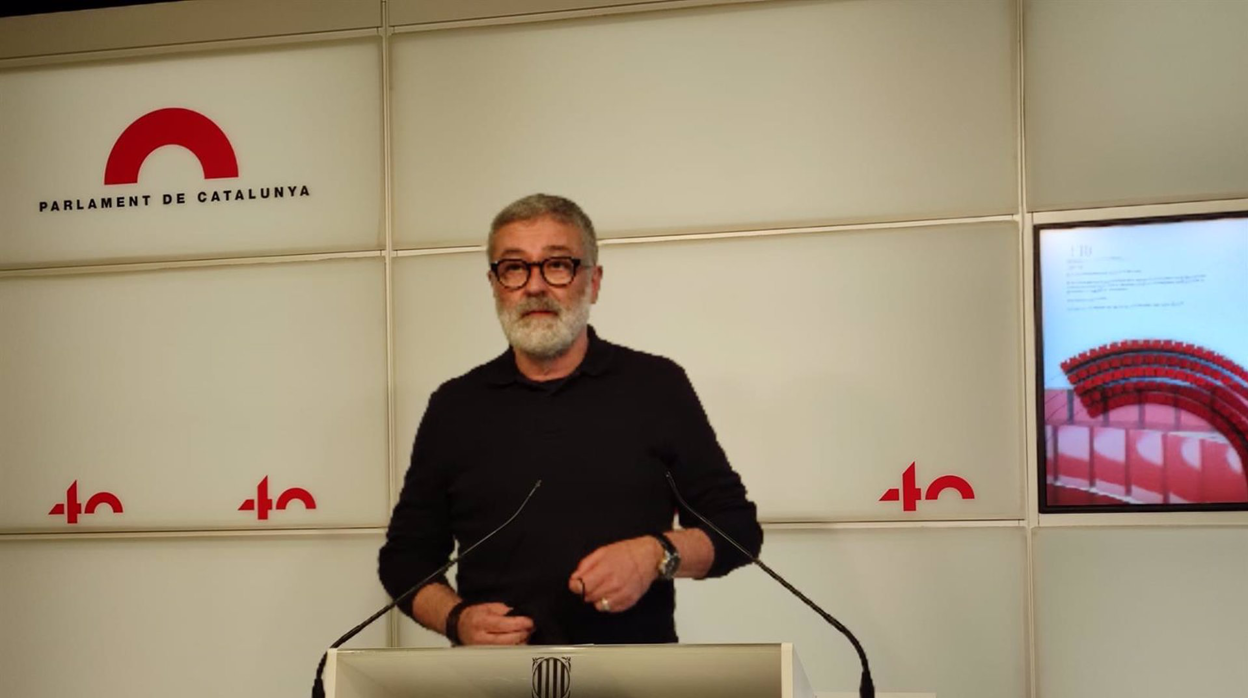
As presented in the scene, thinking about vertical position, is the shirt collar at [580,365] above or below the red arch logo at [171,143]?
below

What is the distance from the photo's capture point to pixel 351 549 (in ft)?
11.2

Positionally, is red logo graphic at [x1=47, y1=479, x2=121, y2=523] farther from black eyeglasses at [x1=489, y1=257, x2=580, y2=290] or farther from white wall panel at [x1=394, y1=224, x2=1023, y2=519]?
black eyeglasses at [x1=489, y1=257, x2=580, y2=290]

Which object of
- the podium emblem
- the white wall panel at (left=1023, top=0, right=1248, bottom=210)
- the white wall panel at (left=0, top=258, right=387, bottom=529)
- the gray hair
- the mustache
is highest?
the white wall panel at (left=1023, top=0, right=1248, bottom=210)

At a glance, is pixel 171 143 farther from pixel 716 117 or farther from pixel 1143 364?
pixel 1143 364

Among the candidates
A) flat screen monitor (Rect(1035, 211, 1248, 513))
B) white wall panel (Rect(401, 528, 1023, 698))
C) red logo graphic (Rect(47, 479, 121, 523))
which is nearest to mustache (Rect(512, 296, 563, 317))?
white wall panel (Rect(401, 528, 1023, 698))

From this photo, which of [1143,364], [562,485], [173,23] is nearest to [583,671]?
[562,485]

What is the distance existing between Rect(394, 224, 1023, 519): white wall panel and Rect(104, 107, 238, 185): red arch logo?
719mm

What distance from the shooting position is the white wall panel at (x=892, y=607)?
3.14 meters

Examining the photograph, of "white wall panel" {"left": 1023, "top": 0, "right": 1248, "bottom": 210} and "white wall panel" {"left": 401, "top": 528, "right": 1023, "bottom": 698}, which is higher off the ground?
"white wall panel" {"left": 1023, "top": 0, "right": 1248, "bottom": 210}

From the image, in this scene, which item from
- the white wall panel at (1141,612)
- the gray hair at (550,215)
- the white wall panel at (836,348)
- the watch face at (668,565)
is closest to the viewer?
the watch face at (668,565)

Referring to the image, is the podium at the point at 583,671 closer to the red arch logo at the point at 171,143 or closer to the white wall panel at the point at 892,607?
the white wall panel at the point at 892,607

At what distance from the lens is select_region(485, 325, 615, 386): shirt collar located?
3.23m

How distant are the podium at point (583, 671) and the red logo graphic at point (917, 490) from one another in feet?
4.47

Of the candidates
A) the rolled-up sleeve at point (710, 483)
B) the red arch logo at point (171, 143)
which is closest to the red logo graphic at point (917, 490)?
the rolled-up sleeve at point (710, 483)
